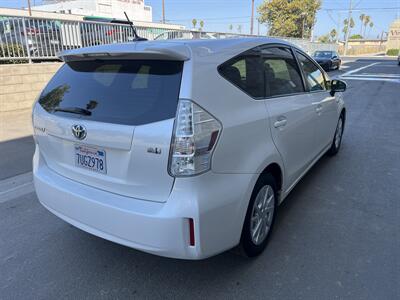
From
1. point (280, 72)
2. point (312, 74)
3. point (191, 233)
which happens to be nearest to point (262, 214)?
point (191, 233)

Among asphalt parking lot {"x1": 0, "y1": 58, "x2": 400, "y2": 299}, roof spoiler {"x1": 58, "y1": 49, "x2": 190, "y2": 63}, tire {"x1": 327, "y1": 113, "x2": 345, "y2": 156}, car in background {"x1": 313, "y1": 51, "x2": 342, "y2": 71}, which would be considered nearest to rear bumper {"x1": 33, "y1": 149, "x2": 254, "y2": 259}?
asphalt parking lot {"x1": 0, "y1": 58, "x2": 400, "y2": 299}

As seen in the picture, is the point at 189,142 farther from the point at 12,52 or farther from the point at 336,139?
the point at 12,52

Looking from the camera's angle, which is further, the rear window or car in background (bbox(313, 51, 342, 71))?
car in background (bbox(313, 51, 342, 71))

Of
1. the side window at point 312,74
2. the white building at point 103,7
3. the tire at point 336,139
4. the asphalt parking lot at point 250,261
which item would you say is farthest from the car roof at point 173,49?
the white building at point 103,7

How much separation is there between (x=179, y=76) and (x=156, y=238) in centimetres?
102

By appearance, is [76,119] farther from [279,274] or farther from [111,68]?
[279,274]

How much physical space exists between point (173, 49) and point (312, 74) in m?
2.47

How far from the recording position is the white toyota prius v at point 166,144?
210cm

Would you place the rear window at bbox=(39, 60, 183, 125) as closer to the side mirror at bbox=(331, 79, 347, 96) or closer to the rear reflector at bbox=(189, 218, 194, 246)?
the rear reflector at bbox=(189, 218, 194, 246)

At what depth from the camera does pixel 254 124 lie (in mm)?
2539

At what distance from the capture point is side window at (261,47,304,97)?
2980 mm

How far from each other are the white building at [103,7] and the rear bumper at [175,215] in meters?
48.3

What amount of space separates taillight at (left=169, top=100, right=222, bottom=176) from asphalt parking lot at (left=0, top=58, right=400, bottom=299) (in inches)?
39.5

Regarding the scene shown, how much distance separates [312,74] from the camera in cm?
412
